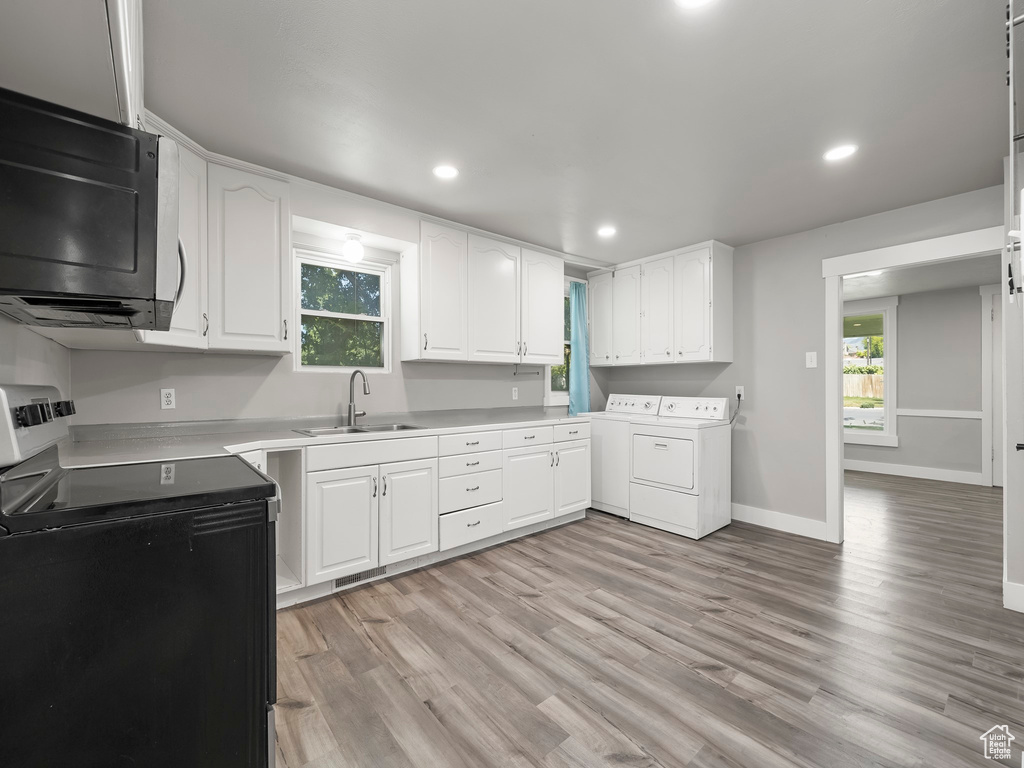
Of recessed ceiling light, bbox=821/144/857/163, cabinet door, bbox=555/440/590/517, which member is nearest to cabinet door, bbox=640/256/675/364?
cabinet door, bbox=555/440/590/517

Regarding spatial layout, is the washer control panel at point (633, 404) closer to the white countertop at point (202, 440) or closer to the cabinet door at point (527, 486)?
the cabinet door at point (527, 486)

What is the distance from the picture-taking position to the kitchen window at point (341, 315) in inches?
124

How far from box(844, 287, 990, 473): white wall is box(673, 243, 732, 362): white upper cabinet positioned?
12.5ft

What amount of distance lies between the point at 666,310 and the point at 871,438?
172 inches

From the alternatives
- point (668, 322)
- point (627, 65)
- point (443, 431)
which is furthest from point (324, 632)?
point (668, 322)

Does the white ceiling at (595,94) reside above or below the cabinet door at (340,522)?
above

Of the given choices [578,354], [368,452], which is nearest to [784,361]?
[578,354]

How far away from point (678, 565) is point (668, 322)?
217 cm

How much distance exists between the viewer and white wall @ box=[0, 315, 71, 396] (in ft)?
3.89

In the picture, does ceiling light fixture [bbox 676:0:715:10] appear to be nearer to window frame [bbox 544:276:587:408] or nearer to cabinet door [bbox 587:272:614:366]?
window frame [bbox 544:276:587:408]

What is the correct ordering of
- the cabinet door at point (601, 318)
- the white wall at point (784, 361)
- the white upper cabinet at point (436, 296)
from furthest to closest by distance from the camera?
1. the cabinet door at point (601, 318)
2. the white wall at point (784, 361)
3. the white upper cabinet at point (436, 296)

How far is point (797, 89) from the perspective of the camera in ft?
6.25

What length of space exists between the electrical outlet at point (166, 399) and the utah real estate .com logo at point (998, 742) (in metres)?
3.72

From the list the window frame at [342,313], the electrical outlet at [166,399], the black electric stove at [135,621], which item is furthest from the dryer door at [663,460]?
the electrical outlet at [166,399]
